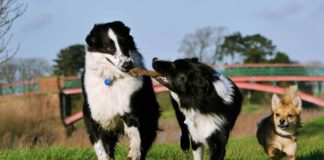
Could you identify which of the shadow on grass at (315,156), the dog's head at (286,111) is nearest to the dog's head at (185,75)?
the dog's head at (286,111)

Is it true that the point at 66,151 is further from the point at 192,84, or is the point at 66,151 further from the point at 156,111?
the point at 192,84

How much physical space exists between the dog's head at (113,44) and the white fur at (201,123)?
115cm

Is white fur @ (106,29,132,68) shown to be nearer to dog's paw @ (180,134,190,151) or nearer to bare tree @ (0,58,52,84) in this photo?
dog's paw @ (180,134,190,151)

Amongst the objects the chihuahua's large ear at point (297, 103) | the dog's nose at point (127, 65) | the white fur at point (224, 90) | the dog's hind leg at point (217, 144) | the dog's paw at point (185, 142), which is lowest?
the dog's paw at point (185, 142)

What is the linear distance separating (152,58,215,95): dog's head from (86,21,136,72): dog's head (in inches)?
26.8

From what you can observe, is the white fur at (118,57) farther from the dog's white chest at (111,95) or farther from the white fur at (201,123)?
the white fur at (201,123)

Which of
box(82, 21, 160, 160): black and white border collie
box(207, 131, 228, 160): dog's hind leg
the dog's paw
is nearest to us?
box(82, 21, 160, 160): black and white border collie

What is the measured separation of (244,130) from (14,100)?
12681mm

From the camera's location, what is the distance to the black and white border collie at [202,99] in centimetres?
746

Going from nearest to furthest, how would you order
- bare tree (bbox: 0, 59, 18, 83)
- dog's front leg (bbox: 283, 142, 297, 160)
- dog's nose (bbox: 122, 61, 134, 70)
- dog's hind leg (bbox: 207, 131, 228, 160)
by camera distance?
dog's nose (bbox: 122, 61, 134, 70) < dog's hind leg (bbox: 207, 131, 228, 160) < dog's front leg (bbox: 283, 142, 297, 160) < bare tree (bbox: 0, 59, 18, 83)

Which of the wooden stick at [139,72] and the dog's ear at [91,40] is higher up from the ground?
the dog's ear at [91,40]

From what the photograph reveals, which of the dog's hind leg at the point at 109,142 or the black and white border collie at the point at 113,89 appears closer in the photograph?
the black and white border collie at the point at 113,89

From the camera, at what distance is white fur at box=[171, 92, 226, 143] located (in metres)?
7.53

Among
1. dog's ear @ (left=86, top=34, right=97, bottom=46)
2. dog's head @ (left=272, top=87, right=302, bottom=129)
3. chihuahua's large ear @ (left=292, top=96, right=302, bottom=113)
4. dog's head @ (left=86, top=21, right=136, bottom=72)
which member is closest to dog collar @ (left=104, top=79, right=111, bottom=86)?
dog's head @ (left=86, top=21, right=136, bottom=72)
